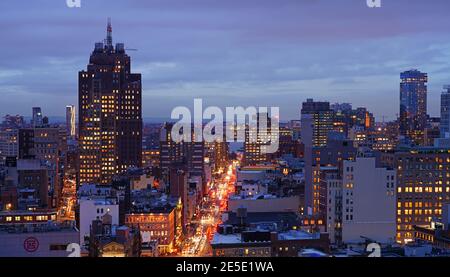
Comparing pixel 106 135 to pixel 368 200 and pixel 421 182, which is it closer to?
pixel 421 182

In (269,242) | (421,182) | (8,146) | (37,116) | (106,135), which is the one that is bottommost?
(269,242)

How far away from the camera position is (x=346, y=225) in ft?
39.5

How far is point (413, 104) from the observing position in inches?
351

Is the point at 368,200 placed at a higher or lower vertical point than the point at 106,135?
lower

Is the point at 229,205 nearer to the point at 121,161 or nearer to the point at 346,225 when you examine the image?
the point at 346,225

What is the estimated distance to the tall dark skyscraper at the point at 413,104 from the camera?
5.89 meters

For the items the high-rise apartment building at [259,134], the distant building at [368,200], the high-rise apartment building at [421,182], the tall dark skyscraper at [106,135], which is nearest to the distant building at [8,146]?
the tall dark skyscraper at [106,135]

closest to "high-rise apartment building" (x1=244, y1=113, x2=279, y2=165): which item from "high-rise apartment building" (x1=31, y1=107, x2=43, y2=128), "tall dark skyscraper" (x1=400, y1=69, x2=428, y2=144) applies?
"tall dark skyscraper" (x1=400, y1=69, x2=428, y2=144)

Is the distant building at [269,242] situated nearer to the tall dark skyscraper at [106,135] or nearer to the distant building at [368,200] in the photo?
the distant building at [368,200]

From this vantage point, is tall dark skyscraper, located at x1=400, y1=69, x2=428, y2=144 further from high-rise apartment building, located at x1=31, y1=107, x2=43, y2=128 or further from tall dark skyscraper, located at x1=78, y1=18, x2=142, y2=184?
tall dark skyscraper, located at x1=78, y1=18, x2=142, y2=184

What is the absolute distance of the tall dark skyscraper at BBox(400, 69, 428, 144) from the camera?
5889 mm

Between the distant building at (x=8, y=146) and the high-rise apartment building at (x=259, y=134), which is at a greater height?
the high-rise apartment building at (x=259, y=134)

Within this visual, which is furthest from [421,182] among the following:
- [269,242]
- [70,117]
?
[70,117]

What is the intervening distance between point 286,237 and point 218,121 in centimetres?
620
